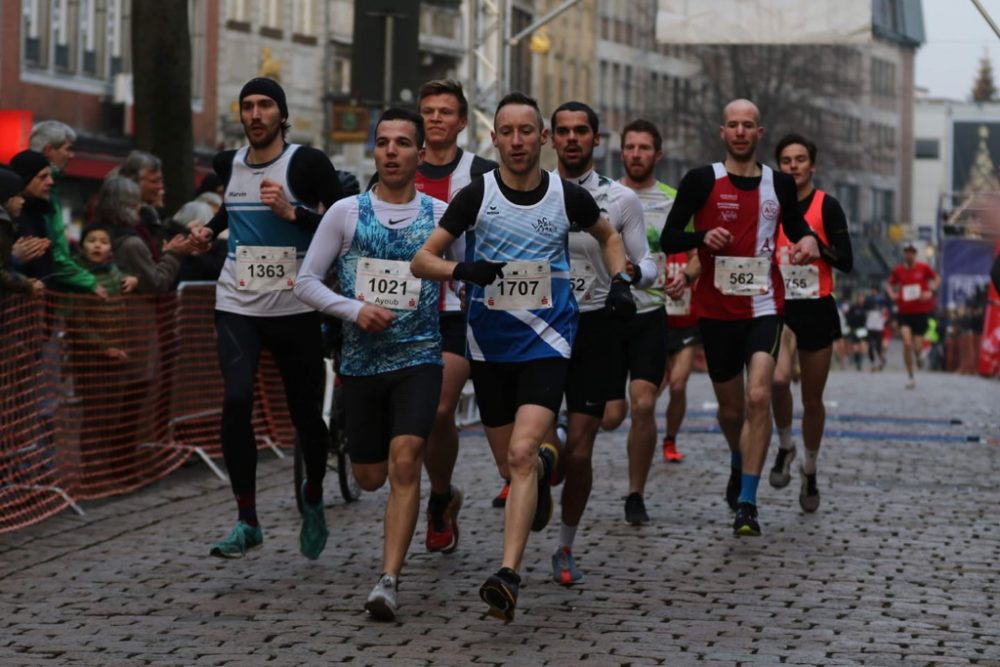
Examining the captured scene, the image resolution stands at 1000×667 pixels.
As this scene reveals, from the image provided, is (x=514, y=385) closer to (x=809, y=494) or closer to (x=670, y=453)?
(x=809, y=494)

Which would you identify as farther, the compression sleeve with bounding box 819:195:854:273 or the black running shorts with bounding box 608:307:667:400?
the compression sleeve with bounding box 819:195:854:273

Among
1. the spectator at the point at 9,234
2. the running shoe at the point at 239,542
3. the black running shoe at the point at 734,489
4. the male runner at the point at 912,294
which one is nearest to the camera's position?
the running shoe at the point at 239,542

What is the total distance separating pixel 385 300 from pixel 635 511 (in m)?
3.20

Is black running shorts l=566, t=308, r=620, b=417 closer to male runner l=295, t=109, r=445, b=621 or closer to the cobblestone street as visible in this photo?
the cobblestone street

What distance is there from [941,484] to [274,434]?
450 centimetres

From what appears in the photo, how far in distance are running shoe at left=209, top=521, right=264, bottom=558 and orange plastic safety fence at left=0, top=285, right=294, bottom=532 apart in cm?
200

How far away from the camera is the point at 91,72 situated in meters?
39.6

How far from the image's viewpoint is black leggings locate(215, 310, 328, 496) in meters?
9.79

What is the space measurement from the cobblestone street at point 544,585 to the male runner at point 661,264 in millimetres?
1182

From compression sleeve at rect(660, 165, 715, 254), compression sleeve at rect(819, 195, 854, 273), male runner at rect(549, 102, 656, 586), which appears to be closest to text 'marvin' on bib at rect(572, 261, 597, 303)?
male runner at rect(549, 102, 656, 586)

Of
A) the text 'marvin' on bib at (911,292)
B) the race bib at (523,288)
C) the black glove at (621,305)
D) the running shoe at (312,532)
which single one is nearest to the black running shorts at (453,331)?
the running shoe at (312,532)

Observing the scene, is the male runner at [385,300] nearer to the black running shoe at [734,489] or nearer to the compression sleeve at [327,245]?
the compression sleeve at [327,245]

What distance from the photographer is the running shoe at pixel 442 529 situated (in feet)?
33.9

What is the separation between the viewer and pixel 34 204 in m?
12.2
